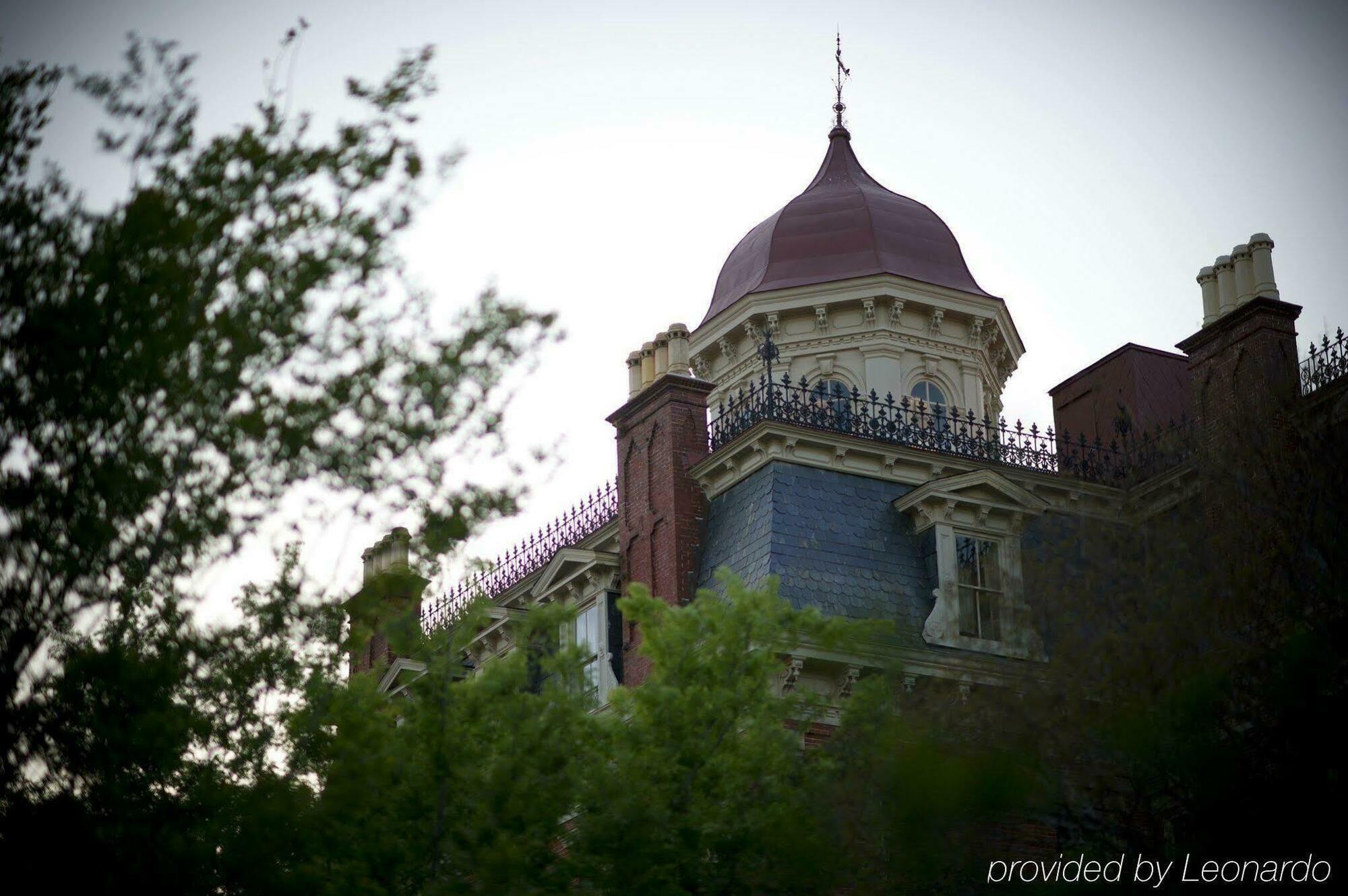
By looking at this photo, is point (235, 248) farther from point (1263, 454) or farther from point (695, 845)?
point (1263, 454)

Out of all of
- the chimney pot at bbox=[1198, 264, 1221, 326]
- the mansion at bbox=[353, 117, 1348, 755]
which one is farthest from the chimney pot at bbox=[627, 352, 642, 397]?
the chimney pot at bbox=[1198, 264, 1221, 326]

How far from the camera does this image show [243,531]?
47.6ft

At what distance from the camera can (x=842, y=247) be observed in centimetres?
3384

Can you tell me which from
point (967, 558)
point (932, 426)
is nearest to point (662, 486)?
point (932, 426)

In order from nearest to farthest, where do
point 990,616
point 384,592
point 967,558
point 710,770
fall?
1. point 384,592
2. point 710,770
3. point 990,616
4. point 967,558

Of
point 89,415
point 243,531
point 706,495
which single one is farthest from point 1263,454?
point 89,415

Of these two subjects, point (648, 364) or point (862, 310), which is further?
point (862, 310)

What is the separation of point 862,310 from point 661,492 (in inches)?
309

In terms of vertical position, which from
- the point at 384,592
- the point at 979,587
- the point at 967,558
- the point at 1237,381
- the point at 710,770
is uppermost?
the point at 1237,381

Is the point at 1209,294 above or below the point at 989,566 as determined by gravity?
above

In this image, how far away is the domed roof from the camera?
3350 cm

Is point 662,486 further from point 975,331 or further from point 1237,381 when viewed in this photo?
point 975,331

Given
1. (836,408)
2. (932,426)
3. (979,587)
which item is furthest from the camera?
(836,408)

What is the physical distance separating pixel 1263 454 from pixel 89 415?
40.5 ft
